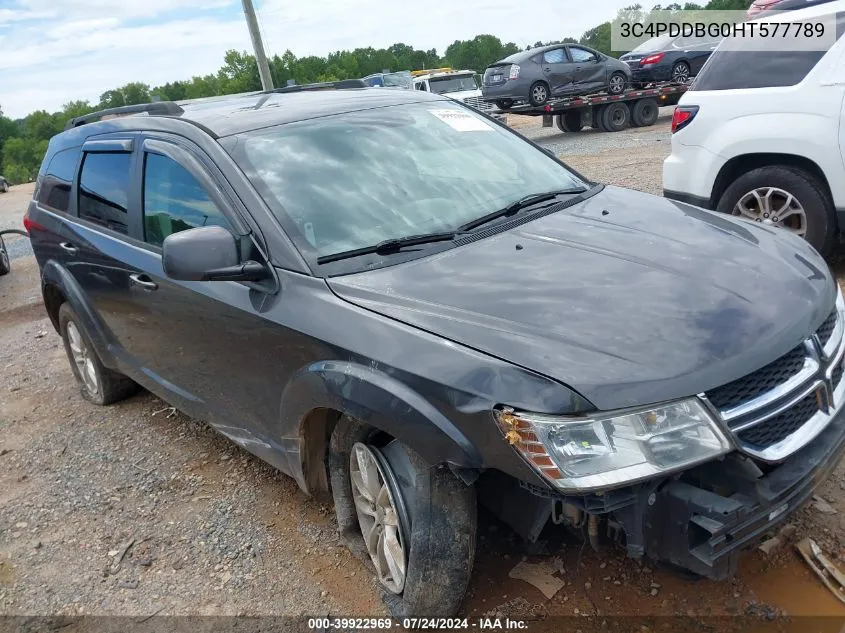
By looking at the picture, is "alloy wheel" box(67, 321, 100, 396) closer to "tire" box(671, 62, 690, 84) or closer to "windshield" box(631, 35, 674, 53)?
"tire" box(671, 62, 690, 84)

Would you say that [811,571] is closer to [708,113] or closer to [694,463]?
[694,463]

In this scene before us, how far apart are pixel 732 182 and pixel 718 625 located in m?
3.90

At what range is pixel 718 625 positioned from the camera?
7.82 ft

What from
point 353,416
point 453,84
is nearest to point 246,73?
point 453,84

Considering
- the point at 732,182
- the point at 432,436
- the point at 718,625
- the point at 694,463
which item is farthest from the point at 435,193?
the point at 732,182

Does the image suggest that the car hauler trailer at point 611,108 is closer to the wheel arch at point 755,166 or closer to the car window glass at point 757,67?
the car window glass at point 757,67

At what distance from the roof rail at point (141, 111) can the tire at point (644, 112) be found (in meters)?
15.8

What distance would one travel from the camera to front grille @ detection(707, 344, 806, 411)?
2012 mm

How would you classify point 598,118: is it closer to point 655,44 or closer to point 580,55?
point 580,55

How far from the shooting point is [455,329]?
2.21 metres

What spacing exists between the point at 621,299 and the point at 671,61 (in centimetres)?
1833

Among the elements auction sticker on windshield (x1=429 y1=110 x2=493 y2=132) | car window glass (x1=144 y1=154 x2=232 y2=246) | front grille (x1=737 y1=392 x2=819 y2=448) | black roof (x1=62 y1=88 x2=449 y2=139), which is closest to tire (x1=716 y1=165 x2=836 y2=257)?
auction sticker on windshield (x1=429 y1=110 x2=493 y2=132)

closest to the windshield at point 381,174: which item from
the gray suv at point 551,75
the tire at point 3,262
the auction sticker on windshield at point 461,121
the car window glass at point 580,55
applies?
the auction sticker on windshield at point 461,121

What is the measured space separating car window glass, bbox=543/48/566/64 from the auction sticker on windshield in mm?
14676
